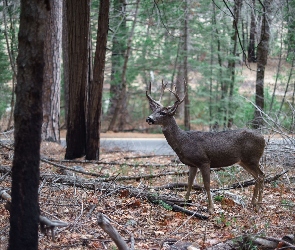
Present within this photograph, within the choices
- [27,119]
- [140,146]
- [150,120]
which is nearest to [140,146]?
[140,146]

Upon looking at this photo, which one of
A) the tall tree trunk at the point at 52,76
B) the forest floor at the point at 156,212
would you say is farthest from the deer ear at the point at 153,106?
the tall tree trunk at the point at 52,76

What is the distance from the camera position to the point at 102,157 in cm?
1323

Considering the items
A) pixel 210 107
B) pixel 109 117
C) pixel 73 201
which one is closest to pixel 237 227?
pixel 73 201

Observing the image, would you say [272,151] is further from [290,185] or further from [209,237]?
[209,237]

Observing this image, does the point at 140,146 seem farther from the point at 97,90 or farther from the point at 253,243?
the point at 253,243

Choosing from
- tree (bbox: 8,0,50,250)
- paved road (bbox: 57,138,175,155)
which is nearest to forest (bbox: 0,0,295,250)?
tree (bbox: 8,0,50,250)

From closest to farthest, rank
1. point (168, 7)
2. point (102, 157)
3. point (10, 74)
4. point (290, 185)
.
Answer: point (290, 185) → point (102, 157) → point (168, 7) → point (10, 74)

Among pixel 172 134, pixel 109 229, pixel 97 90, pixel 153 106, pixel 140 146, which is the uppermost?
pixel 97 90

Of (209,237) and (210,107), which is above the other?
(210,107)

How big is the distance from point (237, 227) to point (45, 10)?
375 cm

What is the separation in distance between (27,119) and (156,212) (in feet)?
10.7

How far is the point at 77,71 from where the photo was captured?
11.8 meters

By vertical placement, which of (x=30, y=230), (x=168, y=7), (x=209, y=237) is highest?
(x=168, y=7)

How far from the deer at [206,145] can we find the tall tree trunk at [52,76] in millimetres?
7753
